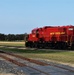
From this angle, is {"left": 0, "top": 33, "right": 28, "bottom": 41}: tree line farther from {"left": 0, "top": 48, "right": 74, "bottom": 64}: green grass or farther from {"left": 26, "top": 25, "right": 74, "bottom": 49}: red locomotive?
{"left": 0, "top": 48, "right": 74, "bottom": 64}: green grass

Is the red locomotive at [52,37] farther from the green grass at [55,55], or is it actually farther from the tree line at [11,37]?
the tree line at [11,37]

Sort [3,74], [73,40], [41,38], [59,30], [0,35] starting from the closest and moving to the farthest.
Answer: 1. [3,74]
2. [73,40]
3. [59,30]
4. [41,38]
5. [0,35]

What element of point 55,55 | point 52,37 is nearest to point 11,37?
point 52,37

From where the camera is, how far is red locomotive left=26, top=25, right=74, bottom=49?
48.7m

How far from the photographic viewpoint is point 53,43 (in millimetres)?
51562

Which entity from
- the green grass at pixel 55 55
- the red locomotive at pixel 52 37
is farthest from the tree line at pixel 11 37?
the green grass at pixel 55 55

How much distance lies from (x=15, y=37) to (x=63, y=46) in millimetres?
115908

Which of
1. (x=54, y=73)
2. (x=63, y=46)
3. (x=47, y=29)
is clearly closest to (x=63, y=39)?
(x=63, y=46)

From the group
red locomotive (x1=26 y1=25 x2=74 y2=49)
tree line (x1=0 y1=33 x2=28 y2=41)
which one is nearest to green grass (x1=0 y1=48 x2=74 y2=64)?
red locomotive (x1=26 y1=25 x2=74 y2=49)

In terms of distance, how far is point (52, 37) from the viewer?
171 feet

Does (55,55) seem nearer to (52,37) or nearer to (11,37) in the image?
(52,37)

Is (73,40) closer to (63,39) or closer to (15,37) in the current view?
(63,39)

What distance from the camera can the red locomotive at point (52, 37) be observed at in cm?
4869

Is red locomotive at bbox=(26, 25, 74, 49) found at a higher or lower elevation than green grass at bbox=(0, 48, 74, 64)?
higher
